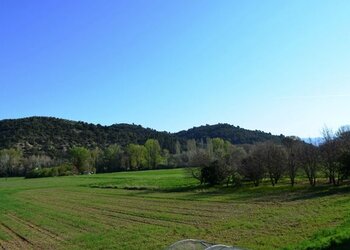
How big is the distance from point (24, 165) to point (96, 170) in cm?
3566

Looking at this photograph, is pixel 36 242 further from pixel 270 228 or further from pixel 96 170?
pixel 96 170

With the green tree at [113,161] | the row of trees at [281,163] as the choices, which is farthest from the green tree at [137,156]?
the row of trees at [281,163]

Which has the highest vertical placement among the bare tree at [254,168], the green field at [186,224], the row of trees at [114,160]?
the row of trees at [114,160]

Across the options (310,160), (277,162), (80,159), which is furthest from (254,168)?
(80,159)

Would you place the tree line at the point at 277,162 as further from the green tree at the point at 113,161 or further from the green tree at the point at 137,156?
the green tree at the point at 113,161

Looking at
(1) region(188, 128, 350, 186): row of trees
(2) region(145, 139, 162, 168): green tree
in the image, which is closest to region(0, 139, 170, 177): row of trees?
(2) region(145, 139, 162, 168): green tree

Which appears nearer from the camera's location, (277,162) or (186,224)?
(186,224)

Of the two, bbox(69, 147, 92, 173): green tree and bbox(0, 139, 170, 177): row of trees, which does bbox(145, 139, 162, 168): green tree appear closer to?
bbox(0, 139, 170, 177): row of trees

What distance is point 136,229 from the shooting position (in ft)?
96.3

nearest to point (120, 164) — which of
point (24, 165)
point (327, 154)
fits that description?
point (24, 165)

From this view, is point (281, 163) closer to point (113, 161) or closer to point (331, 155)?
point (331, 155)

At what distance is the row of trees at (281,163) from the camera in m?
52.3

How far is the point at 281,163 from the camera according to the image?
60.3 metres

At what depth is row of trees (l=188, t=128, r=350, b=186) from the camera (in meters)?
52.3
